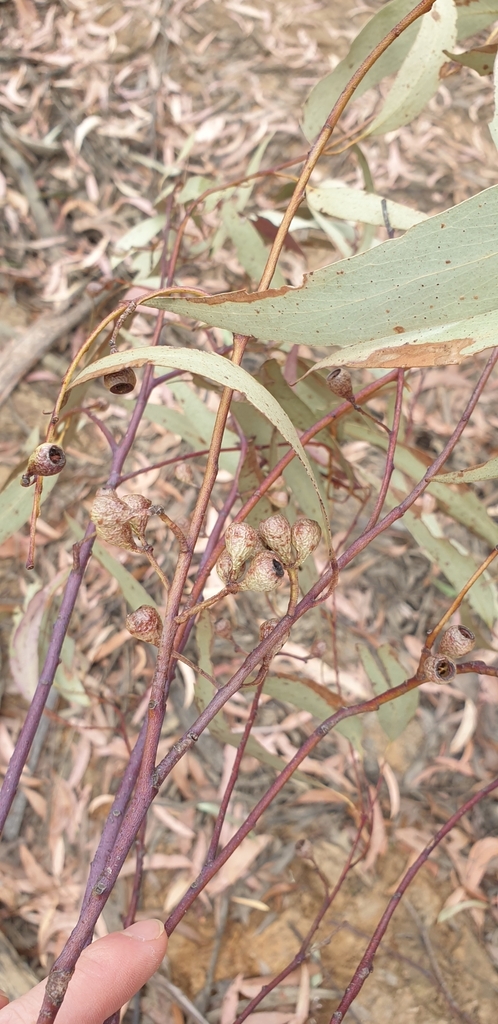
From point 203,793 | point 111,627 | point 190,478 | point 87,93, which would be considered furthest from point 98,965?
point 87,93

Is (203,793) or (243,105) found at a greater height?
(243,105)

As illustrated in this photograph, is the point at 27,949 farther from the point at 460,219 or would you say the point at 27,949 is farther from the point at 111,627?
the point at 460,219

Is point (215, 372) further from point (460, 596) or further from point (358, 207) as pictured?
point (358, 207)

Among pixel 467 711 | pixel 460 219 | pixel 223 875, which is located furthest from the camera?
pixel 467 711

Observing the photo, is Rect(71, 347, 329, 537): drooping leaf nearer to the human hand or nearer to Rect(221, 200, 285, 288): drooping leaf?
the human hand

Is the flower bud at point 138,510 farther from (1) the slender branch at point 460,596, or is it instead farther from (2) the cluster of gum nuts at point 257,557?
(1) the slender branch at point 460,596

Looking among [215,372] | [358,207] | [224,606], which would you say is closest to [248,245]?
[358,207]
